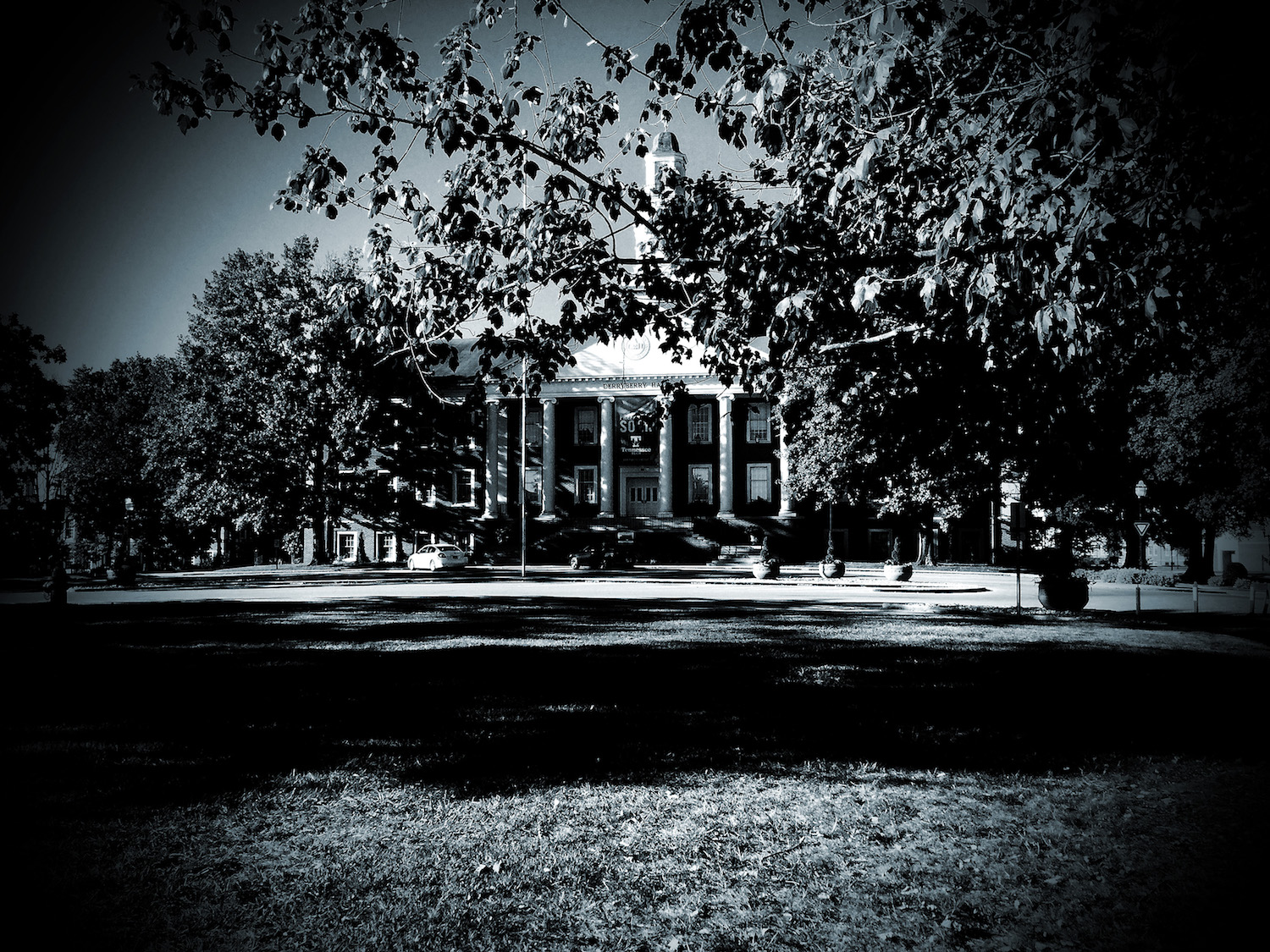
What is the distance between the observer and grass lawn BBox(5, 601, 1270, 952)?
3.99m

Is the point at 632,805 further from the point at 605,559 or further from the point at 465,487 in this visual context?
the point at 465,487

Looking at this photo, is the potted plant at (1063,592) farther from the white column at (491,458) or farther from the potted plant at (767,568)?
the white column at (491,458)

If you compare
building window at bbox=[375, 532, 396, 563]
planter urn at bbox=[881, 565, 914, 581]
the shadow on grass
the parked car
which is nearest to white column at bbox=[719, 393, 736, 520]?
the parked car

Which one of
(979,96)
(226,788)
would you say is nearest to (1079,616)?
(979,96)

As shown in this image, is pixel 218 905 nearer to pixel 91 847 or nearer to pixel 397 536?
pixel 91 847

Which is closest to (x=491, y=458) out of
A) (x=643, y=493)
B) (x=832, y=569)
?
(x=643, y=493)

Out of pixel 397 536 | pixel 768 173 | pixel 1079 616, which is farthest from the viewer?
pixel 397 536

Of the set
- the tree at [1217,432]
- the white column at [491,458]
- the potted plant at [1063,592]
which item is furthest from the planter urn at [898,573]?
the white column at [491,458]

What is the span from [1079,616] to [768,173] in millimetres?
15547

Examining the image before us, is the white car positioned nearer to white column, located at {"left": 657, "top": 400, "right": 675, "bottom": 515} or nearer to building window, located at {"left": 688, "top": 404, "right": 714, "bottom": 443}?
white column, located at {"left": 657, "top": 400, "right": 675, "bottom": 515}

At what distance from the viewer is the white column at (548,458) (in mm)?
60094

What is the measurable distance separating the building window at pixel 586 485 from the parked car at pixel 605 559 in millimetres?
12412

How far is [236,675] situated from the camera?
1066 centimetres

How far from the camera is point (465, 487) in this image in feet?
202
